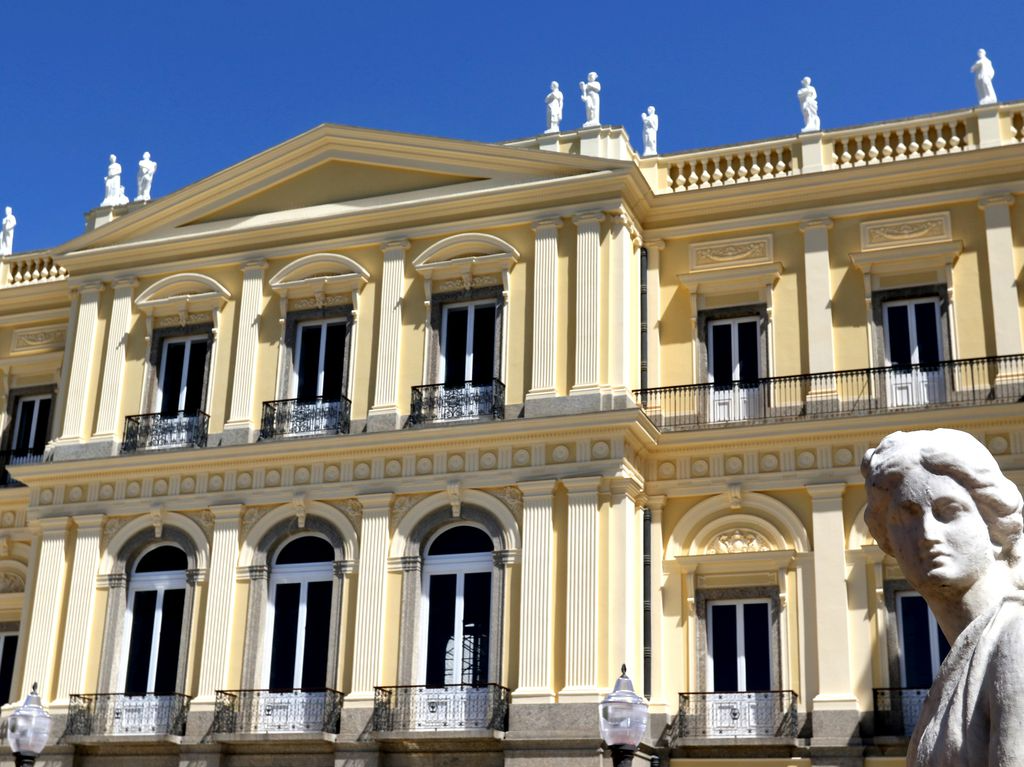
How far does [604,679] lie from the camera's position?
17.0m

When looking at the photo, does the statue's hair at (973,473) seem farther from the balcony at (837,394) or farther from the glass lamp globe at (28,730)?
the balcony at (837,394)

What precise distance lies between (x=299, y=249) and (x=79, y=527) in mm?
5151

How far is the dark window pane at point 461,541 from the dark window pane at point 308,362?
3032 millimetres

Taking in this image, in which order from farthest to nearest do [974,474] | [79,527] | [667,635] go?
1. [79,527]
2. [667,635]
3. [974,474]

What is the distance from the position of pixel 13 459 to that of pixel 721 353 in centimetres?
1178

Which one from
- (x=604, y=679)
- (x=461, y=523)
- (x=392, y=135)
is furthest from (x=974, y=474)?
(x=392, y=135)

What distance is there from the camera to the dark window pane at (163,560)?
1988cm

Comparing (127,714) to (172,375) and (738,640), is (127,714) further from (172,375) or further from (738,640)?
(738,640)

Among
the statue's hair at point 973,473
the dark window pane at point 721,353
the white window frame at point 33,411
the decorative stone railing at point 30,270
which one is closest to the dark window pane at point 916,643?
the dark window pane at point 721,353

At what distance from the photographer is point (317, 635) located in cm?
1881

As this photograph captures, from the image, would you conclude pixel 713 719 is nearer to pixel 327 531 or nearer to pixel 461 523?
pixel 461 523

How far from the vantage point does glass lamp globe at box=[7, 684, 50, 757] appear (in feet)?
45.5

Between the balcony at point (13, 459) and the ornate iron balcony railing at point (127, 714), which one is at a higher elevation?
the balcony at point (13, 459)

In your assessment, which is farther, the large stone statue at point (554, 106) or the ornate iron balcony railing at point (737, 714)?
the large stone statue at point (554, 106)
